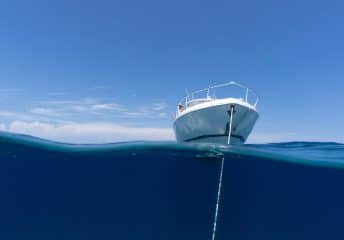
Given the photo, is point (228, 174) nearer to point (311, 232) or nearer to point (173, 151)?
point (173, 151)

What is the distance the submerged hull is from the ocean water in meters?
4.23

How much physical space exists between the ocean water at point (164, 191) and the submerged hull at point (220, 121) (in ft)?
13.9

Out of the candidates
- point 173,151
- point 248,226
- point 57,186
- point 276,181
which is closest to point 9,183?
point 57,186

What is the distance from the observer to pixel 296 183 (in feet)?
48.4

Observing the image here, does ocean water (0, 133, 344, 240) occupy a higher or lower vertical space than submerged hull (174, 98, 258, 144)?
lower

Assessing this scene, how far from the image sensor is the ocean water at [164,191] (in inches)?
489

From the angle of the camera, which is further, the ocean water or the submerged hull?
the submerged hull

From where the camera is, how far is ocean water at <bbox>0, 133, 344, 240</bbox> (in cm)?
1241

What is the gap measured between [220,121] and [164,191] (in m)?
5.95

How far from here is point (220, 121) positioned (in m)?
18.1

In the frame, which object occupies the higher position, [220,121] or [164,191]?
[220,121]

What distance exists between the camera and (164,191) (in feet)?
46.9

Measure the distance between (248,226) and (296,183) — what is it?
310cm

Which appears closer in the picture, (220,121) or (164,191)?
(164,191)
